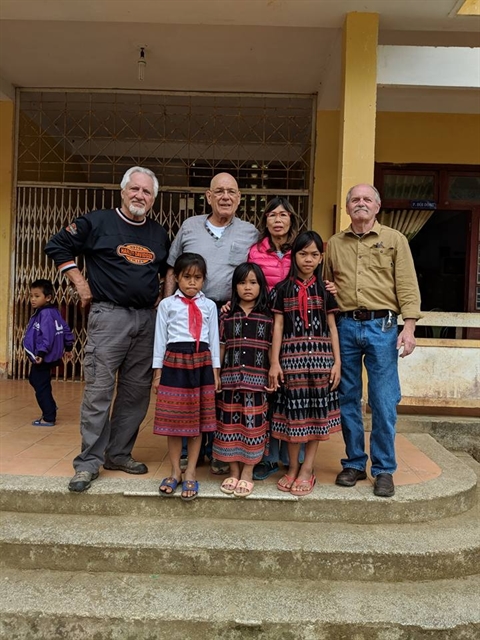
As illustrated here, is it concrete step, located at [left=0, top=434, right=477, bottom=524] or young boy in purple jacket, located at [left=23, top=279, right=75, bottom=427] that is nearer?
concrete step, located at [left=0, top=434, right=477, bottom=524]

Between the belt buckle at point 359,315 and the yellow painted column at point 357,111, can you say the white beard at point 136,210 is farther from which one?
the yellow painted column at point 357,111

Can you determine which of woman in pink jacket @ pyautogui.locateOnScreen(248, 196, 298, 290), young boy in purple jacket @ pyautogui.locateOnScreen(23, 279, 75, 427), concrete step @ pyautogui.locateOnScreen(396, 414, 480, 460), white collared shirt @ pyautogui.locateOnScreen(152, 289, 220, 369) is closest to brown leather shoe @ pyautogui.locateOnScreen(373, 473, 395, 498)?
white collared shirt @ pyautogui.locateOnScreen(152, 289, 220, 369)

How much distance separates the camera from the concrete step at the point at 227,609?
222 centimetres

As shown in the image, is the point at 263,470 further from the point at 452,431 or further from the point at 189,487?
the point at 452,431

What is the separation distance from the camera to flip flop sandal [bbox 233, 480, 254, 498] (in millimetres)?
2799

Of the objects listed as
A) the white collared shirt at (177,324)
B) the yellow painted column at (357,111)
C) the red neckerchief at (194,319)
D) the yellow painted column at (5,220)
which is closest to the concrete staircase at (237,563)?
the white collared shirt at (177,324)

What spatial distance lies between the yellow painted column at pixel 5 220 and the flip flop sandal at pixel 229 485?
4.51 meters

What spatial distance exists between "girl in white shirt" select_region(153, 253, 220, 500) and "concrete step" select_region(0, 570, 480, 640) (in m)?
0.53

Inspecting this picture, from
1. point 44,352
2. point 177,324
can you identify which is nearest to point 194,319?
point 177,324

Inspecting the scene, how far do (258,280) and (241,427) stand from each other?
84 cm

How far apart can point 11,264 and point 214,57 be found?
346cm

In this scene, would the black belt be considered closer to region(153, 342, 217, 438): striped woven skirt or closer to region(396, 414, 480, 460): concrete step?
region(153, 342, 217, 438): striped woven skirt

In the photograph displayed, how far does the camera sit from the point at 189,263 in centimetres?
288

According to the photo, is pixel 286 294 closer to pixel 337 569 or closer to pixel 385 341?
pixel 385 341
